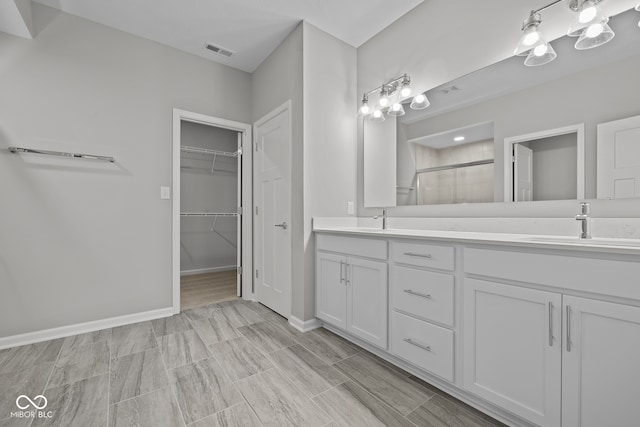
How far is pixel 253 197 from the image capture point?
3.13 m

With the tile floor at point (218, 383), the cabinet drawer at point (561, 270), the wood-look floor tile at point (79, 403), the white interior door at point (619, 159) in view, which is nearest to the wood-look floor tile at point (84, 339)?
the tile floor at point (218, 383)

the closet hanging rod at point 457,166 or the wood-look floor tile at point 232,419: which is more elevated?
the closet hanging rod at point 457,166

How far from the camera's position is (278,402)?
56.2 inches

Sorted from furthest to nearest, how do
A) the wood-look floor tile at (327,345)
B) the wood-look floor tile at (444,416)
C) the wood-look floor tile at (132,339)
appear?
the wood-look floor tile at (132,339) → the wood-look floor tile at (327,345) → the wood-look floor tile at (444,416)

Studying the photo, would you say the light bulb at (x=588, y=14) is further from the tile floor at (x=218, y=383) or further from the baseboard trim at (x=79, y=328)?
the baseboard trim at (x=79, y=328)

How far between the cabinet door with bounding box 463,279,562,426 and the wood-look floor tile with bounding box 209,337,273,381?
47.5 inches

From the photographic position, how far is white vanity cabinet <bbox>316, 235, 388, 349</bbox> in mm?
1793

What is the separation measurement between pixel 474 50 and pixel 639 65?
2.78 ft

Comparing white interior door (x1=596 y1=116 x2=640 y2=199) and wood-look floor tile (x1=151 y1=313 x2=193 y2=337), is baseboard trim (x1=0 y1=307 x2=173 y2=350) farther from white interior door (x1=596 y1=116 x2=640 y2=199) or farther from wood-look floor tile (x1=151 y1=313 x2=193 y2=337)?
white interior door (x1=596 y1=116 x2=640 y2=199)

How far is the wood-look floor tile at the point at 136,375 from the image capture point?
152cm

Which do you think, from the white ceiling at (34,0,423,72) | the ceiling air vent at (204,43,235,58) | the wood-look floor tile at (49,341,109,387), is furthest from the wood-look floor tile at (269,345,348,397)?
the ceiling air vent at (204,43,235,58)

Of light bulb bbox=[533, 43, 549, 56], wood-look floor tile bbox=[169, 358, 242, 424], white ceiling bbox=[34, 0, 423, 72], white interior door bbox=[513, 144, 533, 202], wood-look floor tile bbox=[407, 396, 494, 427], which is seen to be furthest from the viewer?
white ceiling bbox=[34, 0, 423, 72]

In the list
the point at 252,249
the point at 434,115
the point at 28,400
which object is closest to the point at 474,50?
the point at 434,115

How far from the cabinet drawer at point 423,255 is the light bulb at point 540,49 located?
1.18m
